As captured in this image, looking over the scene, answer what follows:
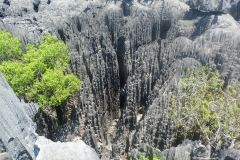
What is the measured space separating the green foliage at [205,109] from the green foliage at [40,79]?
623 cm

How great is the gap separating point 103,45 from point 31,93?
6217 millimetres

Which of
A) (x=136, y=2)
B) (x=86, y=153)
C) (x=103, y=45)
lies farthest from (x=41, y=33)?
(x=86, y=153)

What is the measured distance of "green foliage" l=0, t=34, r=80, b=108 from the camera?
1255 cm

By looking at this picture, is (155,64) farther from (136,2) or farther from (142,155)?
(136,2)

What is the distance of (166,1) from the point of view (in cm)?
1856

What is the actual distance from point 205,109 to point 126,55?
8935 mm

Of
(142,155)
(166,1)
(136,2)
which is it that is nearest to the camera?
(142,155)

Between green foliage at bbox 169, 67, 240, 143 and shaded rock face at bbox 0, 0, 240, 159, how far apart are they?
2.32 feet

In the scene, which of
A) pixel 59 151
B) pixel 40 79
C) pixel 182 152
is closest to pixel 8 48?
pixel 40 79

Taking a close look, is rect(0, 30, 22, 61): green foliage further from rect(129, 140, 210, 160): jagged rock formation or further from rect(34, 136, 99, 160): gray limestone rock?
rect(129, 140, 210, 160): jagged rock formation

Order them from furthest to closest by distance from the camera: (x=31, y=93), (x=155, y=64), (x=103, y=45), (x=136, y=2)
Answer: (x=136, y=2)
(x=103, y=45)
(x=155, y=64)
(x=31, y=93)

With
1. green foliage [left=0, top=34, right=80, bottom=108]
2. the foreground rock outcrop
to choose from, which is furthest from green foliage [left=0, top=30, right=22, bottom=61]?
the foreground rock outcrop

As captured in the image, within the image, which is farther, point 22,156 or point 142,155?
point 142,155

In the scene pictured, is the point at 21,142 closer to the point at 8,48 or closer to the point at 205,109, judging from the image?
the point at 205,109
